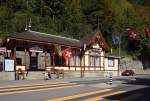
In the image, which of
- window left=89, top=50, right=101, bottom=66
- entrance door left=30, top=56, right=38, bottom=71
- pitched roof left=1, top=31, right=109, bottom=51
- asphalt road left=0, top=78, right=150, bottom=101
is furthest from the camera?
window left=89, top=50, right=101, bottom=66

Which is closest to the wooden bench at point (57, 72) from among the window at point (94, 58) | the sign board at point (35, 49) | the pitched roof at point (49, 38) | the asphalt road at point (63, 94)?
the sign board at point (35, 49)

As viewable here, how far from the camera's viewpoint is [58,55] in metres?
48.3

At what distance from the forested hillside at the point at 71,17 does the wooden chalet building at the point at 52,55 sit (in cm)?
793

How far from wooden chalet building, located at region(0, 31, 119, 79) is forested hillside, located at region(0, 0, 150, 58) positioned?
7.93 metres

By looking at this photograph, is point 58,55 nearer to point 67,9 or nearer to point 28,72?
point 28,72

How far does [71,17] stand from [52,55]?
22553 millimetres

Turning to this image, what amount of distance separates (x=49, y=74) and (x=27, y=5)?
23.8 metres

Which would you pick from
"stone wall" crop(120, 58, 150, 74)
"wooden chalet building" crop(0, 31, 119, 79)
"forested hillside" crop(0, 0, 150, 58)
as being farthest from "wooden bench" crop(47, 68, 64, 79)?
"stone wall" crop(120, 58, 150, 74)

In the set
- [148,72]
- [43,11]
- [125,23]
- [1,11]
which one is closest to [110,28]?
[125,23]

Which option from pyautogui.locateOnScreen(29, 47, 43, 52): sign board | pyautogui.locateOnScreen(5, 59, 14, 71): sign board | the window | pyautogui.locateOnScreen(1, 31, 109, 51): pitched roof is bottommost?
pyautogui.locateOnScreen(5, 59, 14, 71): sign board

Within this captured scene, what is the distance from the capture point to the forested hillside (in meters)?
59.5

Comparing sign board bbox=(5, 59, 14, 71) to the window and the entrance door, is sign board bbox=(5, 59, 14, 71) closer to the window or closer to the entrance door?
the entrance door

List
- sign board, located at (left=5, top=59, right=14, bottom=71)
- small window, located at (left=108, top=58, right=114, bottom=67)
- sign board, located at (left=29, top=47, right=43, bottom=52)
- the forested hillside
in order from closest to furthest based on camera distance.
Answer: sign board, located at (left=5, top=59, right=14, bottom=71) → sign board, located at (left=29, top=47, right=43, bottom=52) → the forested hillside → small window, located at (left=108, top=58, right=114, bottom=67)

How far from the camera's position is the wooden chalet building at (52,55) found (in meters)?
41.4
